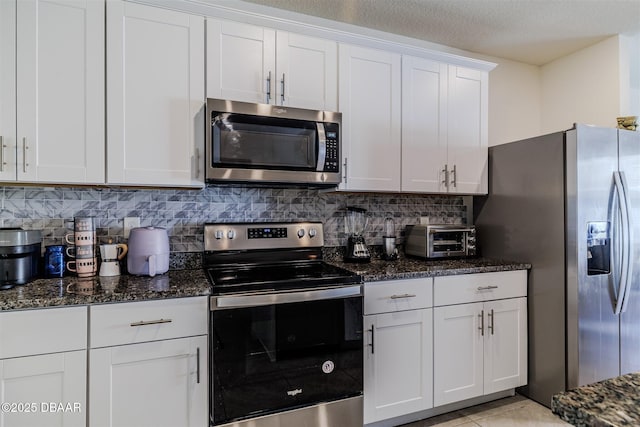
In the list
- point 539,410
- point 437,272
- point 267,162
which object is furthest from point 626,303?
point 267,162

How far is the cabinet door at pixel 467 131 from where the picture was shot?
8.21 ft

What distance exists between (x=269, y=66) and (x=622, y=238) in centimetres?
238

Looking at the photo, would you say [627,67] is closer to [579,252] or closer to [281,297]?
[579,252]

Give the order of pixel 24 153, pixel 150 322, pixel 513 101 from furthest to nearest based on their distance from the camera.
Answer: pixel 513 101, pixel 24 153, pixel 150 322

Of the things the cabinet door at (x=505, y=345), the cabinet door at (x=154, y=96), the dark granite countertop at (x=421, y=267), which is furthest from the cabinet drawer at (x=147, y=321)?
the cabinet door at (x=505, y=345)

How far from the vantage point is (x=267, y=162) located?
1922mm

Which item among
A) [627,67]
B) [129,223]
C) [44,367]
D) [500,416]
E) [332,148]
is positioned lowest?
[500,416]

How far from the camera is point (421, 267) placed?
2127mm

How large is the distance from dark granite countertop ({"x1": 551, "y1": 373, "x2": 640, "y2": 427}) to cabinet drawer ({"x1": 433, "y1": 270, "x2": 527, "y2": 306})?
142cm

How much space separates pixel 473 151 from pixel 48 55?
8.37 feet

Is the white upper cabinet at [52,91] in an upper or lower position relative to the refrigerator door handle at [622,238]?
upper

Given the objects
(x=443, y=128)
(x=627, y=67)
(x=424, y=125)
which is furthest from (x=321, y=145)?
(x=627, y=67)

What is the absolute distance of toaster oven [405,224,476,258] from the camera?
8.06ft

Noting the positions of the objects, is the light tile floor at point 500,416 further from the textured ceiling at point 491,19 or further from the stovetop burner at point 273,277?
the textured ceiling at point 491,19
